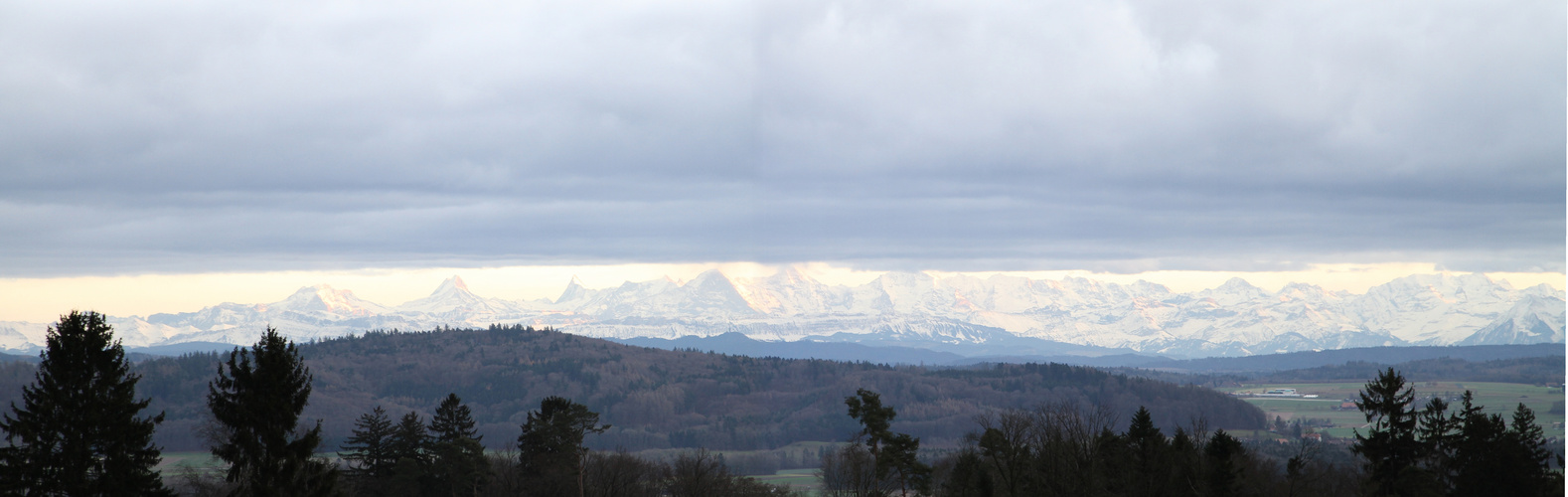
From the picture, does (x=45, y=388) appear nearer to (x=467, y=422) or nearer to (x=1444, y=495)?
(x=467, y=422)

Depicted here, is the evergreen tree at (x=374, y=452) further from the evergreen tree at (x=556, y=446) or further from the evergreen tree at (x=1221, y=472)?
the evergreen tree at (x=1221, y=472)

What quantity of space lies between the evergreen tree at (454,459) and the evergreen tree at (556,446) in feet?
13.7

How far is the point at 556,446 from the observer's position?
287 feet

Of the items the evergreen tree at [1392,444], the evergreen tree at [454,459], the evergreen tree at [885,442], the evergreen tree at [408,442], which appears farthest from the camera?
the evergreen tree at [408,442]

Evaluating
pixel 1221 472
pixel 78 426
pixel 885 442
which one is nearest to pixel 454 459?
pixel 885 442

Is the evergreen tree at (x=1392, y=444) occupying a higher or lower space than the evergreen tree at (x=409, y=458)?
higher

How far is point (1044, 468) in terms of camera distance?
63750mm

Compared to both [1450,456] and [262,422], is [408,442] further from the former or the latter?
[1450,456]

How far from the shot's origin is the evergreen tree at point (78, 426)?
38.4m

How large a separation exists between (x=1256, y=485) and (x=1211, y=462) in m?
13.7

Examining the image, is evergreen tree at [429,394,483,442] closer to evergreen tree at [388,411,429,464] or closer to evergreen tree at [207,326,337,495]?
evergreen tree at [388,411,429,464]

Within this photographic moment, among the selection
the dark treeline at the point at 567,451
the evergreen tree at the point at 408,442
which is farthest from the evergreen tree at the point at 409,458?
the dark treeline at the point at 567,451

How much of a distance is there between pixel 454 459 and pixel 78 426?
4686 centimetres

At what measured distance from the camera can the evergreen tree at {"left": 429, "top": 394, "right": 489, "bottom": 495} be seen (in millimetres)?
84312
